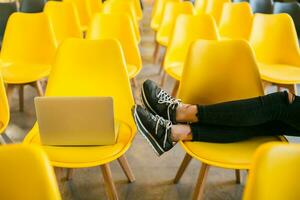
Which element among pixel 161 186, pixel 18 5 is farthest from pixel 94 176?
pixel 18 5

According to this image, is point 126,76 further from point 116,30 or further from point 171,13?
point 171,13

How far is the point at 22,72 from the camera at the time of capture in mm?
2527

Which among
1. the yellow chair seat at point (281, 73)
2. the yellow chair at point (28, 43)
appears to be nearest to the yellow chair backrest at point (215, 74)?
the yellow chair seat at point (281, 73)

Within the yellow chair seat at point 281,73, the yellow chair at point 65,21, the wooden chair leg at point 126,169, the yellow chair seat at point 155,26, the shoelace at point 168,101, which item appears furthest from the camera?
the yellow chair seat at point 155,26

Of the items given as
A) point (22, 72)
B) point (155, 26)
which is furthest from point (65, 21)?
point (155, 26)

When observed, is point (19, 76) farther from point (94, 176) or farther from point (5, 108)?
point (94, 176)

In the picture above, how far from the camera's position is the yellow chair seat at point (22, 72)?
8.03ft

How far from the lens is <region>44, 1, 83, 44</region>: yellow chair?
126 inches

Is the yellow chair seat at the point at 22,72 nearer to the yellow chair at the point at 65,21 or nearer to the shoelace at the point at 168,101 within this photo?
the yellow chair at the point at 65,21

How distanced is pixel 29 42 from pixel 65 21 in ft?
2.04

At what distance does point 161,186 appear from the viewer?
205 cm

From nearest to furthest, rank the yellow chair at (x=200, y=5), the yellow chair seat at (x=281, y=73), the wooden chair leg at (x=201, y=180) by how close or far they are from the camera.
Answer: the wooden chair leg at (x=201, y=180) → the yellow chair seat at (x=281, y=73) → the yellow chair at (x=200, y=5)

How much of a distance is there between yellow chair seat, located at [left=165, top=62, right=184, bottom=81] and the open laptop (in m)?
1.00

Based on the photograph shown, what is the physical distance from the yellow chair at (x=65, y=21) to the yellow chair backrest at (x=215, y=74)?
1.59 m
